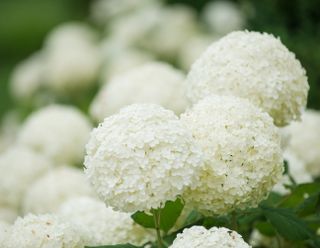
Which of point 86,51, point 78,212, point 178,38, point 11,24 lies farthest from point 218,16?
point 11,24

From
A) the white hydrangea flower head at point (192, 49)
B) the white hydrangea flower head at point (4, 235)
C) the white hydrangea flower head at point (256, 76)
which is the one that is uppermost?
the white hydrangea flower head at point (192, 49)

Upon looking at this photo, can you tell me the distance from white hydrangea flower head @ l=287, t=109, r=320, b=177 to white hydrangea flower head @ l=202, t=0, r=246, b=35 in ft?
7.72

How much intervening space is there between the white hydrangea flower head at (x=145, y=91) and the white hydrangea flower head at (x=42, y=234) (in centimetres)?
102

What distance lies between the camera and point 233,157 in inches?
71.8

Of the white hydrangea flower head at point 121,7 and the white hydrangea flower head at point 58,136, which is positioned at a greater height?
the white hydrangea flower head at point 121,7

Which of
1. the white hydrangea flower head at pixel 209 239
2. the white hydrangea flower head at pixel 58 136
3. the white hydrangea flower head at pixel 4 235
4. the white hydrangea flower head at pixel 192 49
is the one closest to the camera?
the white hydrangea flower head at pixel 209 239

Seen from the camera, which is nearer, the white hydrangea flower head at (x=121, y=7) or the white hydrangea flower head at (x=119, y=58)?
the white hydrangea flower head at (x=119, y=58)

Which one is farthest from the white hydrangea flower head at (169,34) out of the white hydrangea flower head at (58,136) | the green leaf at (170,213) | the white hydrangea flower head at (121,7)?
the green leaf at (170,213)

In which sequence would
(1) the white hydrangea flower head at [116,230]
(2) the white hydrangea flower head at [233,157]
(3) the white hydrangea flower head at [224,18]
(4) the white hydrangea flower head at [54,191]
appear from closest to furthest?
1. (2) the white hydrangea flower head at [233,157]
2. (1) the white hydrangea flower head at [116,230]
3. (4) the white hydrangea flower head at [54,191]
4. (3) the white hydrangea flower head at [224,18]

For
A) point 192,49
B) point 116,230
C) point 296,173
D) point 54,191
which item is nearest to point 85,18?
point 192,49

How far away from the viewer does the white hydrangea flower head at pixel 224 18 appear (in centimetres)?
545

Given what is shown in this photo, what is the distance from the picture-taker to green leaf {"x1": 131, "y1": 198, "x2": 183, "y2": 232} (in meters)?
1.98

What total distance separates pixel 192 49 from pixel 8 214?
7.61ft

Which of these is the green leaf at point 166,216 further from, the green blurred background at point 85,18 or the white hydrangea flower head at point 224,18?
the white hydrangea flower head at point 224,18
